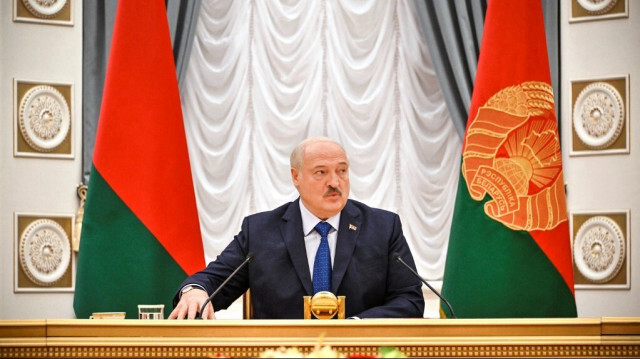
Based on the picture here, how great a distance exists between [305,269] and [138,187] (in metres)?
1.42

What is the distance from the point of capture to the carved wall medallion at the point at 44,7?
5.49 meters

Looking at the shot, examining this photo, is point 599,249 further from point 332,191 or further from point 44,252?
point 44,252

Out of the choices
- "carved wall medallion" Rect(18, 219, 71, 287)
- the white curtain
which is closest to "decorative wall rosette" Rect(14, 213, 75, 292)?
"carved wall medallion" Rect(18, 219, 71, 287)

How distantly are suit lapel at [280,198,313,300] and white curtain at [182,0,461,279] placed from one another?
225 cm

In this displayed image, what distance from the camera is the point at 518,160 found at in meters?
4.27

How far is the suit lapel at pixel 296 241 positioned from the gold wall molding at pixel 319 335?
1070mm

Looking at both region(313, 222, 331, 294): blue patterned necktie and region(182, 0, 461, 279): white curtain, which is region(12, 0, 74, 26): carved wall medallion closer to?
region(182, 0, 461, 279): white curtain

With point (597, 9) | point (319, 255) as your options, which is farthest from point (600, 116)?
point (319, 255)

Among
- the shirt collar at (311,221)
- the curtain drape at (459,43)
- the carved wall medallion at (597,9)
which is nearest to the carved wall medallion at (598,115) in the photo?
the curtain drape at (459,43)

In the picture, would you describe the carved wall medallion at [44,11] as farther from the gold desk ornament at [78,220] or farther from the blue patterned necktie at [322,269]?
the blue patterned necktie at [322,269]

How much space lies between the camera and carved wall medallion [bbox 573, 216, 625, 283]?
5.43 m

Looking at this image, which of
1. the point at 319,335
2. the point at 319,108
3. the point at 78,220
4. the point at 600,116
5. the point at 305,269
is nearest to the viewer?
the point at 319,335

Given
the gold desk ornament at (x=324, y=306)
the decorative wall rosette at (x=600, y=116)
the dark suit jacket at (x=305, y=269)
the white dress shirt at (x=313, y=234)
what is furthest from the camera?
the decorative wall rosette at (x=600, y=116)

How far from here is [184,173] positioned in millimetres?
4457
